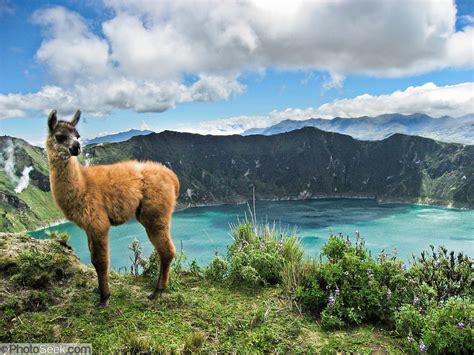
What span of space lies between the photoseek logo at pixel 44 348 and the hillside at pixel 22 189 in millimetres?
132250

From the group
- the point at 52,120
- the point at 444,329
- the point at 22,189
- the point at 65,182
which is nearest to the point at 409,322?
the point at 444,329

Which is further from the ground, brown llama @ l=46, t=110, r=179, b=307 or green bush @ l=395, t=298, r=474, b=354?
brown llama @ l=46, t=110, r=179, b=307

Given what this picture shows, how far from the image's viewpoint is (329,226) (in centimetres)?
11106

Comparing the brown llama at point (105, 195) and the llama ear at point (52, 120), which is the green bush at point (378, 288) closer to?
the brown llama at point (105, 195)

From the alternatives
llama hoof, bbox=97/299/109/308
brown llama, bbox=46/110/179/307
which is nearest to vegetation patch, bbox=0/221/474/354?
llama hoof, bbox=97/299/109/308

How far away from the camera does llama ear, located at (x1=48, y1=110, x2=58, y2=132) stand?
435 centimetres

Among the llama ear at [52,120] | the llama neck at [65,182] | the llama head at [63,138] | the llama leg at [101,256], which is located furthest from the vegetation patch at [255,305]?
the llama ear at [52,120]

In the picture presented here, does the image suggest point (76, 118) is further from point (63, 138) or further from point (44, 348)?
point (44, 348)

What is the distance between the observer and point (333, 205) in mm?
199125

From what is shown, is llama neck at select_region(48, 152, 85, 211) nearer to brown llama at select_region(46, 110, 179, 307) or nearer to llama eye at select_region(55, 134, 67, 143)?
brown llama at select_region(46, 110, 179, 307)

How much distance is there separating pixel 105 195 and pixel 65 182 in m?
0.54

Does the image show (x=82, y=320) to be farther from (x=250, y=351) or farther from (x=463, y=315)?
(x=463, y=315)

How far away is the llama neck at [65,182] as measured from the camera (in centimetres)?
455

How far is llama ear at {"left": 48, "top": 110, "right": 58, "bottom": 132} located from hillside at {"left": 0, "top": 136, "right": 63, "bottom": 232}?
131890 mm
